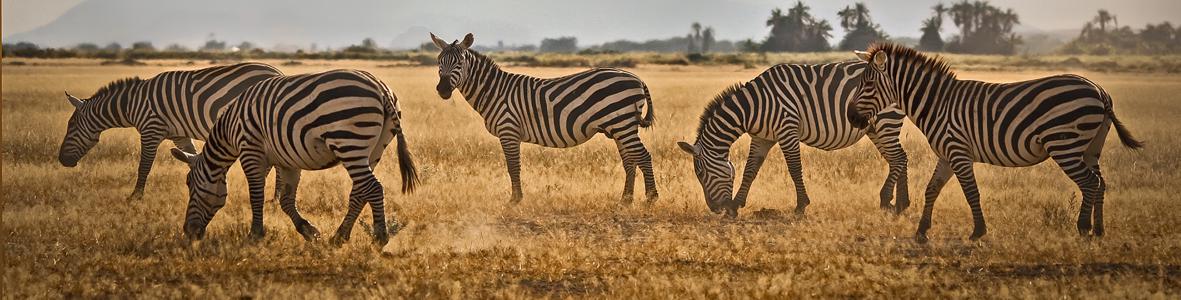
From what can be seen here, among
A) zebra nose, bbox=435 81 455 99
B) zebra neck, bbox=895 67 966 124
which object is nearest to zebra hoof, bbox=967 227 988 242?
zebra neck, bbox=895 67 966 124

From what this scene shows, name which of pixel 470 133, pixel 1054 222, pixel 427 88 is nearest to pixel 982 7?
pixel 427 88

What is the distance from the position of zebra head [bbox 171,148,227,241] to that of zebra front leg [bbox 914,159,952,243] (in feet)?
21.3

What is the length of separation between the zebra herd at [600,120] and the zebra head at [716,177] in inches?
0.5

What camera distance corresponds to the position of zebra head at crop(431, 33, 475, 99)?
1294 centimetres

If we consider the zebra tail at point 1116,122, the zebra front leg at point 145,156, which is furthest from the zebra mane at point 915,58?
the zebra front leg at point 145,156

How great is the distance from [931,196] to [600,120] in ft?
13.0

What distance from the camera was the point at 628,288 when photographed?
820 centimetres

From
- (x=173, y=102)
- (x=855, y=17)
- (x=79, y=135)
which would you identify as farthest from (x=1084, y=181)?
(x=855, y=17)

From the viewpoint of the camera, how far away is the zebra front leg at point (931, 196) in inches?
409

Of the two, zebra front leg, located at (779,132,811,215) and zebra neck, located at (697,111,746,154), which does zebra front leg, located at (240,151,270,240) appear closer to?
zebra neck, located at (697,111,746,154)

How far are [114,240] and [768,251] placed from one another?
598 cm

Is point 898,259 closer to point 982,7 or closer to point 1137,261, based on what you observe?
point 1137,261

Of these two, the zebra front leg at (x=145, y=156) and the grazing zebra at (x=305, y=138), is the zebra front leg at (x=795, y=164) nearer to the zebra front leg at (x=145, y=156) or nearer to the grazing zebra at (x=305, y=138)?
the grazing zebra at (x=305, y=138)

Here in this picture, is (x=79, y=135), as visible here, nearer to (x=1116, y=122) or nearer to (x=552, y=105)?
(x=552, y=105)
